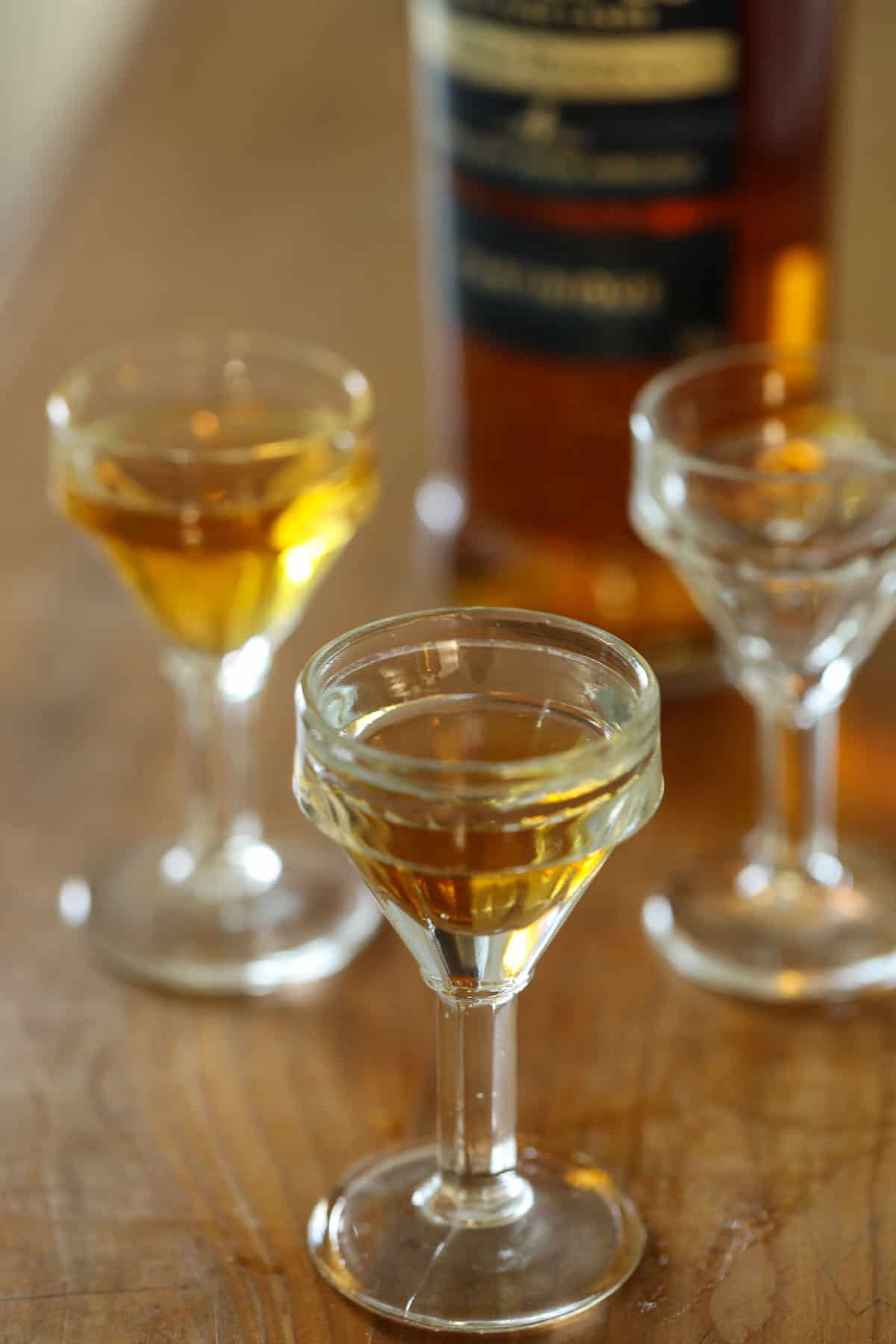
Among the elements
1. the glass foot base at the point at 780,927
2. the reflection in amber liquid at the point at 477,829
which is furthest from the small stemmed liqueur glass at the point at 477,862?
the glass foot base at the point at 780,927

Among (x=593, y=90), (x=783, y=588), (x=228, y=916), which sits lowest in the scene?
(x=228, y=916)

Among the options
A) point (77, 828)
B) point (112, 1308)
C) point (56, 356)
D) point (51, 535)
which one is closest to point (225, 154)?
point (56, 356)

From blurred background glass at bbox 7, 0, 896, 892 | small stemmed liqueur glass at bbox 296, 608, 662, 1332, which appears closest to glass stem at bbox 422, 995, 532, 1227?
small stemmed liqueur glass at bbox 296, 608, 662, 1332

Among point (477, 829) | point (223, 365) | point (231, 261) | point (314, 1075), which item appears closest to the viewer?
point (477, 829)

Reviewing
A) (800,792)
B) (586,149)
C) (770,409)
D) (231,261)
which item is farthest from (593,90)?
(231,261)

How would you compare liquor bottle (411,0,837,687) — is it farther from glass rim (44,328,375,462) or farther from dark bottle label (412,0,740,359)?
glass rim (44,328,375,462)

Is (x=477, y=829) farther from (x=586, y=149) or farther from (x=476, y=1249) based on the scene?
(x=586, y=149)

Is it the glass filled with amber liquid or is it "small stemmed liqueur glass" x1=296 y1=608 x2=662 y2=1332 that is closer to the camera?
"small stemmed liqueur glass" x1=296 y1=608 x2=662 y2=1332

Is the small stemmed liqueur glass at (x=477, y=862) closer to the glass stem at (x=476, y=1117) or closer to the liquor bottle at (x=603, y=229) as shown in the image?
the glass stem at (x=476, y=1117)
